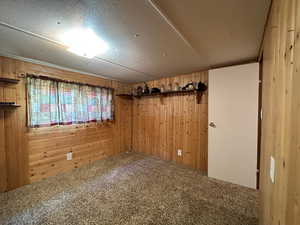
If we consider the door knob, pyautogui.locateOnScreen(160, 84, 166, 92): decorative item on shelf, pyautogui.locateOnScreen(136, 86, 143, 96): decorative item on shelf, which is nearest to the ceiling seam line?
the door knob

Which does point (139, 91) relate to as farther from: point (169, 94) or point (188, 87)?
point (188, 87)

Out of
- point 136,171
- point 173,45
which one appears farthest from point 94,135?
point 173,45

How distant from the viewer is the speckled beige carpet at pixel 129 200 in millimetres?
1639

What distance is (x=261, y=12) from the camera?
117 centimetres

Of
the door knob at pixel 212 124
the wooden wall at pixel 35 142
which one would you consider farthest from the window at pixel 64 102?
the door knob at pixel 212 124

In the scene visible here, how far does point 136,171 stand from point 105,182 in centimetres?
68

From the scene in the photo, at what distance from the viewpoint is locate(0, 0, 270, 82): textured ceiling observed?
1106 millimetres

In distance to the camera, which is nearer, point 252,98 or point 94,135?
point 252,98

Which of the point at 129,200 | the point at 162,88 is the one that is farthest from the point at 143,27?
the point at 129,200

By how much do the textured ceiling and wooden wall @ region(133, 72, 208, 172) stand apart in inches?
44.9

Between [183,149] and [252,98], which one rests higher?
[252,98]

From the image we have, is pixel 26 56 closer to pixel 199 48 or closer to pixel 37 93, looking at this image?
pixel 37 93

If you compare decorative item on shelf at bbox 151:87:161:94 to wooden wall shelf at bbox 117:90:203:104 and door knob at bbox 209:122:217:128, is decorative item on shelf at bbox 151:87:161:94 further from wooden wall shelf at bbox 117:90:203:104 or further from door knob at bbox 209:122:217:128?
door knob at bbox 209:122:217:128

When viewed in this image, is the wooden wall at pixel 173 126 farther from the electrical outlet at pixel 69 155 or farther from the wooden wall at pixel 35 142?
the electrical outlet at pixel 69 155
